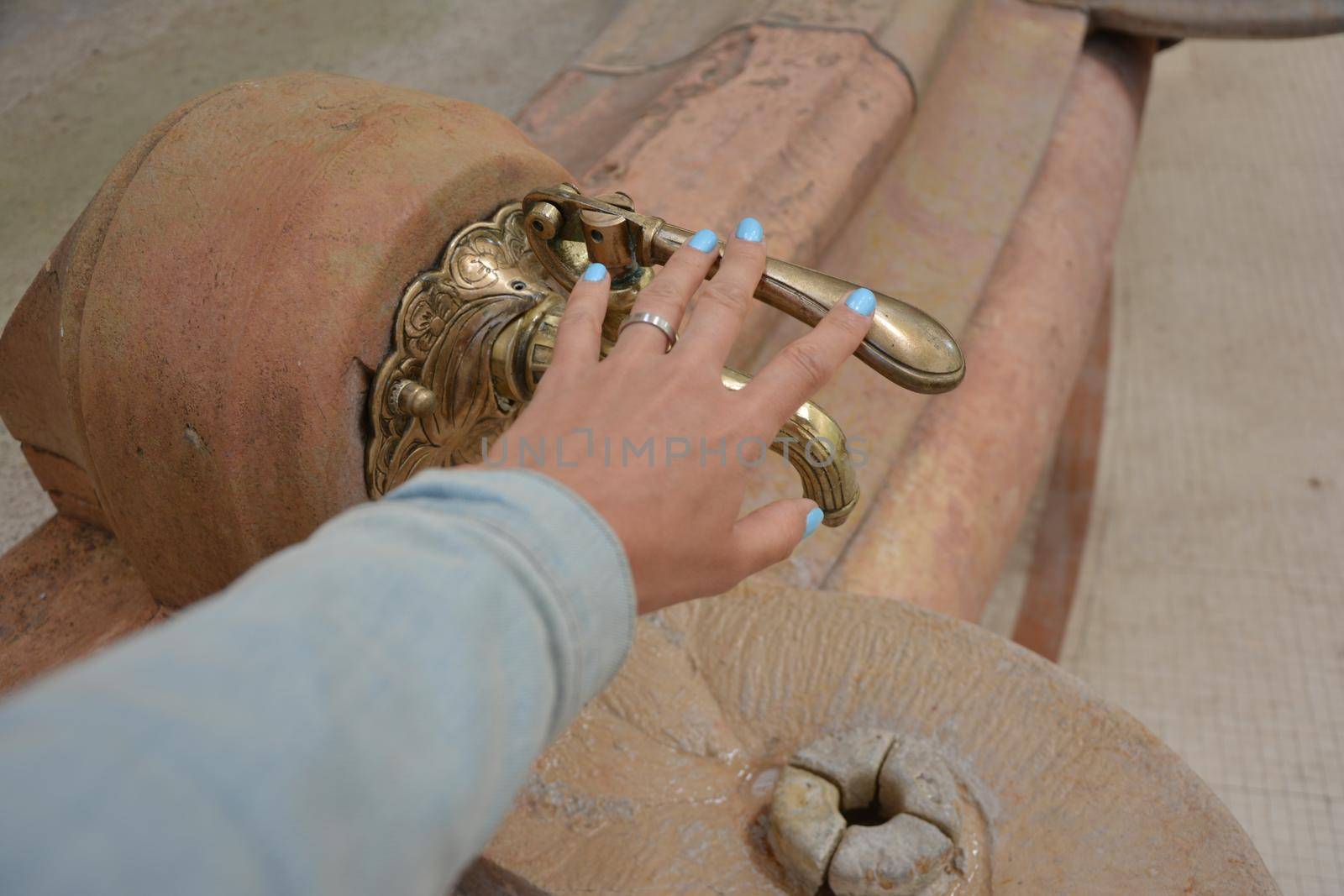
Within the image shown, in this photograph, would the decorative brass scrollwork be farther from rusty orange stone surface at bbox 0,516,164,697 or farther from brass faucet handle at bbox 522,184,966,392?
rusty orange stone surface at bbox 0,516,164,697

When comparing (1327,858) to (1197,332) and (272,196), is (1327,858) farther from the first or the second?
(272,196)

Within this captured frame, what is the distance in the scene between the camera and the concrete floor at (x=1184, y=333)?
1223 mm

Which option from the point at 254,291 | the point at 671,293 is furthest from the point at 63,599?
the point at 671,293

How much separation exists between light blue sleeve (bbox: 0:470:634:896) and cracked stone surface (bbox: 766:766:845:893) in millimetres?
317

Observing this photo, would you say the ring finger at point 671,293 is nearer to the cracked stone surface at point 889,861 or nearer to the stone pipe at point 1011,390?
the cracked stone surface at point 889,861

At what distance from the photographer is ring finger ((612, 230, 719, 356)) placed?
18.0 inches

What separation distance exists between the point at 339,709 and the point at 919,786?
0.45m

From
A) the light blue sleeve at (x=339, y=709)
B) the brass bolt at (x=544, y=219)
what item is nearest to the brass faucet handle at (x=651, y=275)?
the brass bolt at (x=544, y=219)

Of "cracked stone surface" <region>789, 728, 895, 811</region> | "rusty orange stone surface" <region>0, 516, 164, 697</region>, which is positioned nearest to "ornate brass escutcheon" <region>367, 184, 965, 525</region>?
"cracked stone surface" <region>789, 728, 895, 811</region>

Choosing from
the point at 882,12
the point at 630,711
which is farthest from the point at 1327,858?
the point at 882,12

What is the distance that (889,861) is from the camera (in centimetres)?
61

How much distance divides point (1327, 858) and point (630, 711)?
1.19 m

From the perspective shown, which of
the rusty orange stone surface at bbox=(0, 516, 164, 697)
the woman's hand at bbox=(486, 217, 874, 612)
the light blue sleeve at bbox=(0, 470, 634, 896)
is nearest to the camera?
the light blue sleeve at bbox=(0, 470, 634, 896)

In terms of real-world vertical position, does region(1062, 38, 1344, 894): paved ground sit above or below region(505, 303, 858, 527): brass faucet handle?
below
